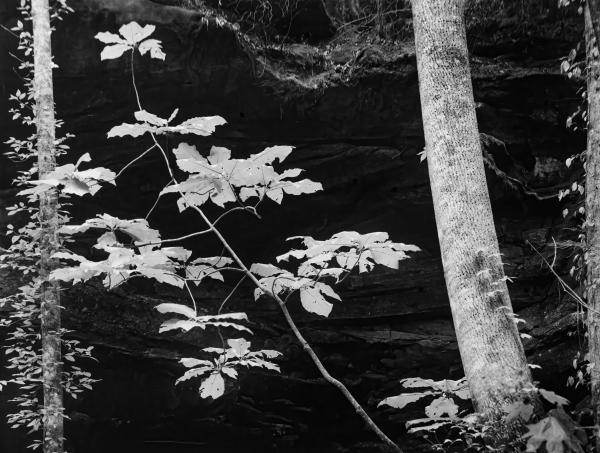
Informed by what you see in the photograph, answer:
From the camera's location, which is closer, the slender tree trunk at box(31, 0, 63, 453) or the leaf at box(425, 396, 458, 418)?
the leaf at box(425, 396, 458, 418)

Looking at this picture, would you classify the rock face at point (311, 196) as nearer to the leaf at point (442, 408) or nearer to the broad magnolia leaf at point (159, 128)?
the leaf at point (442, 408)

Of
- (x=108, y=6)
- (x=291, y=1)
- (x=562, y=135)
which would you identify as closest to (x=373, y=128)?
(x=291, y=1)

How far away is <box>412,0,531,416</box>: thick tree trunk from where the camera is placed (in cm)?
199

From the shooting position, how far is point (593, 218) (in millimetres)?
2723

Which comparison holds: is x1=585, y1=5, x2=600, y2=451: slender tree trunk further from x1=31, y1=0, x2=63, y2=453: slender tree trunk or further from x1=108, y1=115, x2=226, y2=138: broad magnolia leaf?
x1=31, y1=0, x2=63, y2=453: slender tree trunk

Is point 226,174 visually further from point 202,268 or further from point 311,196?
point 311,196

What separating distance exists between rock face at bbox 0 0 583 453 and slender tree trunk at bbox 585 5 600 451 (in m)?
2.39

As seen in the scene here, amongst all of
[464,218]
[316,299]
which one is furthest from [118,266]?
[464,218]

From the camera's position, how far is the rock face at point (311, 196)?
5.32m

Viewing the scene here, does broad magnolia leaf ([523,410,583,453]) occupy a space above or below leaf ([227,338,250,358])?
below

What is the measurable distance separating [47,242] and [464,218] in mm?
3240

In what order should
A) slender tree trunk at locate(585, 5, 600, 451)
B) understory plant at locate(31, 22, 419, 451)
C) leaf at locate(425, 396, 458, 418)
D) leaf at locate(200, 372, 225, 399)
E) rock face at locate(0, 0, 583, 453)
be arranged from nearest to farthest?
understory plant at locate(31, 22, 419, 451) < leaf at locate(200, 372, 225, 399) < leaf at locate(425, 396, 458, 418) < slender tree trunk at locate(585, 5, 600, 451) < rock face at locate(0, 0, 583, 453)

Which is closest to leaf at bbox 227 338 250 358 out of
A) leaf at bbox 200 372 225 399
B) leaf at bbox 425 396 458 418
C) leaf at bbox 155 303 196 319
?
leaf at bbox 200 372 225 399

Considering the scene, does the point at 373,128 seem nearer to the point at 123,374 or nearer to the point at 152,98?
the point at 152,98
